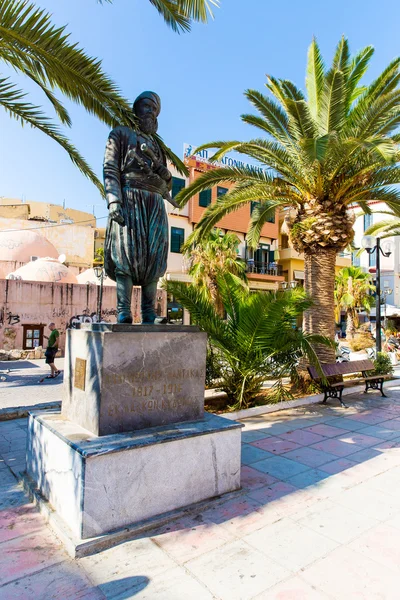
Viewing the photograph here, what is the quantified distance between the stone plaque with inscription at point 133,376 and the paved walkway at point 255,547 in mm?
904

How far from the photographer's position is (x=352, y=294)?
26734mm

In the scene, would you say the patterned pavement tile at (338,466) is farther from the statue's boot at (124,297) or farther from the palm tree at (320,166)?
the palm tree at (320,166)

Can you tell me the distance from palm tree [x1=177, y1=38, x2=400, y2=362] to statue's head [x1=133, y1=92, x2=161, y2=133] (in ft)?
14.5

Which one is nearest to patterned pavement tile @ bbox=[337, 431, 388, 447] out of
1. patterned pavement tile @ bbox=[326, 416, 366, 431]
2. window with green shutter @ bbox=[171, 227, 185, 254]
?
patterned pavement tile @ bbox=[326, 416, 366, 431]

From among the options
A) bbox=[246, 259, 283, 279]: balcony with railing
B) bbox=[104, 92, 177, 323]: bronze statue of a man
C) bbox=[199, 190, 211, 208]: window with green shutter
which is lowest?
bbox=[104, 92, 177, 323]: bronze statue of a man

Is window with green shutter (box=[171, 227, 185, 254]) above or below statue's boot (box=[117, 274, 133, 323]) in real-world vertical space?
above

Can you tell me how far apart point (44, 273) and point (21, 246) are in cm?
658

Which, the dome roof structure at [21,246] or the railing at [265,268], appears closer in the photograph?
the dome roof structure at [21,246]

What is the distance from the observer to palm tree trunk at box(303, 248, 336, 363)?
9.08 meters

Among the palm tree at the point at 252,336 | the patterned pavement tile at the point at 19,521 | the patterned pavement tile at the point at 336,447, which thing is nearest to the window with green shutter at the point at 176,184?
the palm tree at the point at 252,336

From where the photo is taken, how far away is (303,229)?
9016 millimetres

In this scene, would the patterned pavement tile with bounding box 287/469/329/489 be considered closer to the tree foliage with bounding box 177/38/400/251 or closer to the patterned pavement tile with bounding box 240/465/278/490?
the patterned pavement tile with bounding box 240/465/278/490

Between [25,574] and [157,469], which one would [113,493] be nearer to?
[157,469]

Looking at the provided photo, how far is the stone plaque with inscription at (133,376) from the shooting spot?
327 cm
